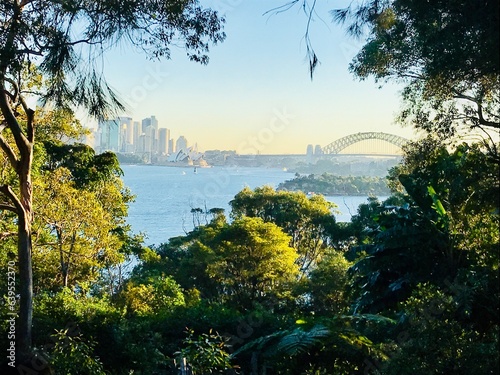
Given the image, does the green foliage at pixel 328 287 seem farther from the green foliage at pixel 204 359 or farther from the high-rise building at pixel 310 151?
the high-rise building at pixel 310 151

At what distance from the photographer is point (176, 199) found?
47250mm

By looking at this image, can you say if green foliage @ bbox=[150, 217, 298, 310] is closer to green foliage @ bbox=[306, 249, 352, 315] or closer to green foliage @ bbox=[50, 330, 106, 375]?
green foliage @ bbox=[306, 249, 352, 315]

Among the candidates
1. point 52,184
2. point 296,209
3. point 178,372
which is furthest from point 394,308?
point 296,209

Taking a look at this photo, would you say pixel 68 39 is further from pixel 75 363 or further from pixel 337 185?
pixel 337 185

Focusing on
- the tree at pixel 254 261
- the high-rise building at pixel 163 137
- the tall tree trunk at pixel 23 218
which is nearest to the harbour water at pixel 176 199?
the tree at pixel 254 261

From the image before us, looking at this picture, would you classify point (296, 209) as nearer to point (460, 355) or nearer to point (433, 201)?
point (433, 201)

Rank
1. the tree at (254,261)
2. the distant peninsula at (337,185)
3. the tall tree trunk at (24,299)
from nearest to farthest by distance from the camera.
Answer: the tall tree trunk at (24,299)
the tree at (254,261)
the distant peninsula at (337,185)

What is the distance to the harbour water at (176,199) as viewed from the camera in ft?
101

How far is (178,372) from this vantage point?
4629 mm

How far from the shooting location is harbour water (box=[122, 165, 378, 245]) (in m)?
30.9

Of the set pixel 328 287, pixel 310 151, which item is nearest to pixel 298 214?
pixel 328 287

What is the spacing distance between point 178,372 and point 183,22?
3.05 m

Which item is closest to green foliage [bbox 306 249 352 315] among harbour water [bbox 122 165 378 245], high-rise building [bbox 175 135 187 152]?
harbour water [bbox 122 165 378 245]

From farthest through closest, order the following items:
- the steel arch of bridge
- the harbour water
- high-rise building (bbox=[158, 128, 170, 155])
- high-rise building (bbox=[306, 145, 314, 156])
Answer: high-rise building (bbox=[306, 145, 314, 156]) → high-rise building (bbox=[158, 128, 170, 155]) → the steel arch of bridge → the harbour water
